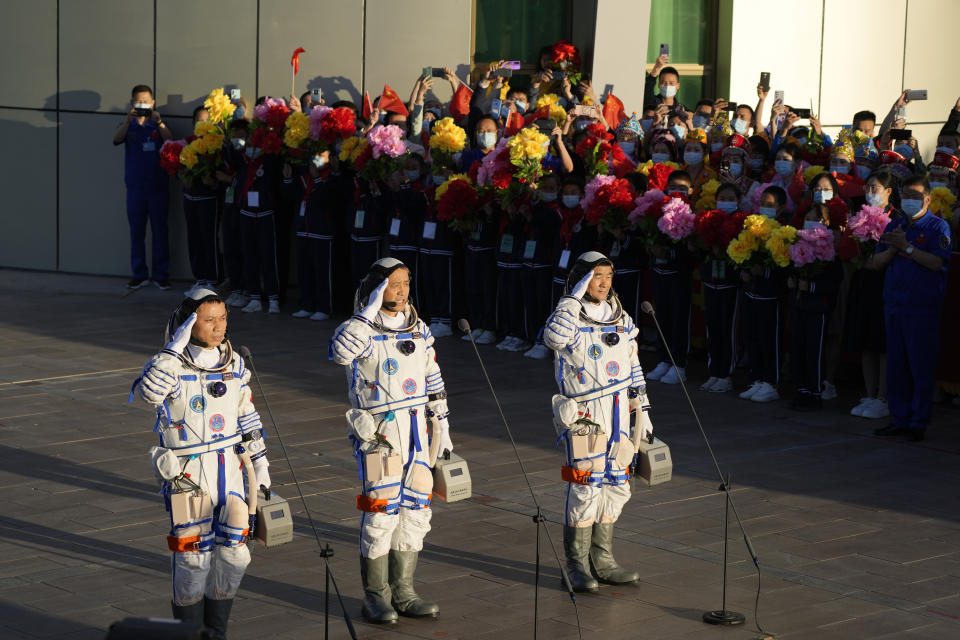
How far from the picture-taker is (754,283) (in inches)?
561

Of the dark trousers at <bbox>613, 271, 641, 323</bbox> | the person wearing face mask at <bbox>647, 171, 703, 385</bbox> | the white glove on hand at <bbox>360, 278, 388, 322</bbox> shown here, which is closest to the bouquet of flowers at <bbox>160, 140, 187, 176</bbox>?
the dark trousers at <bbox>613, 271, 641, 323</bbox>

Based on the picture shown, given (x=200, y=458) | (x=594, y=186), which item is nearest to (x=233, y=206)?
(x=594, y=186)

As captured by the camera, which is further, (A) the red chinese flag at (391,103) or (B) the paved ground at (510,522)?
(A) the red chinese flag at (391,103)

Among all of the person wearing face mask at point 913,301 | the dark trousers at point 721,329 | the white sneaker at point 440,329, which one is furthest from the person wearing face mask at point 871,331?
the white sneaker at point 440,329

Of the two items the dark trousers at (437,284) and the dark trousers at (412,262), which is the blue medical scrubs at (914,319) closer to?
the dark trousers at (437,284)

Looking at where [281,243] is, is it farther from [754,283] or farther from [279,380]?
[754,283]

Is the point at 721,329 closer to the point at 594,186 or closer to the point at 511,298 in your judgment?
the point at 594,186

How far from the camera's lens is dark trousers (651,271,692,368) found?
49.9 ft

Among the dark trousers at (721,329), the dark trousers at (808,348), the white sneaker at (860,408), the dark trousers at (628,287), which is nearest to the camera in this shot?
the white sneaker at (860,408)

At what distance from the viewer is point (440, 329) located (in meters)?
17.5

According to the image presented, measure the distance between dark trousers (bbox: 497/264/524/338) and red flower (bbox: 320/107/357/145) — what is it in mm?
2888

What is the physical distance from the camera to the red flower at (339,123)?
1800cm

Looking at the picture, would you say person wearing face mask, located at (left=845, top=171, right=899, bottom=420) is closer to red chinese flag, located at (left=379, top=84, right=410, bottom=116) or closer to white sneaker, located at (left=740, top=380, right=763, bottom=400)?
white sneaker, located at (left=740, top=380, right=763, bottom=400)

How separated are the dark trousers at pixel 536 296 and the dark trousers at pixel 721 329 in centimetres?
226
